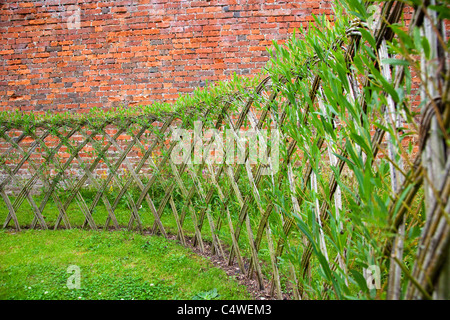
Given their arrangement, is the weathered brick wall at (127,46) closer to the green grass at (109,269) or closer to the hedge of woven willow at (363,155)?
the hedge of woven willow at (363,155)

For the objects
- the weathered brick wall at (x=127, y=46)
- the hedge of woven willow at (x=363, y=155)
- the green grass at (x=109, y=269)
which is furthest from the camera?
the weathered brick wall at (x=127, y=46)

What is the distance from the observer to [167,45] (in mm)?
4918

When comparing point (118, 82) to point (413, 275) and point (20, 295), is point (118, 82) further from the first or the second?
point (413, 275)

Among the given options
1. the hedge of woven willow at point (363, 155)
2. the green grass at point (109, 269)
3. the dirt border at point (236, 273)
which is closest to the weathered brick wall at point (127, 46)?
the hedge of woven willow at point (363, 155)

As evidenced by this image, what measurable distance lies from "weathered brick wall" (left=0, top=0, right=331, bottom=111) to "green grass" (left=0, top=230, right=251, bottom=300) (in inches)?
106

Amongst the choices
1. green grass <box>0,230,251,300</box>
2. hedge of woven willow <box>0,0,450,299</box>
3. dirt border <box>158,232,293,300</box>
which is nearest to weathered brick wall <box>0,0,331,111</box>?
hedge of woven willow <box>0,0,450,299</box>

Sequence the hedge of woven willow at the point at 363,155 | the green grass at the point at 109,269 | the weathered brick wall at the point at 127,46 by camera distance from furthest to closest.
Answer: the weathered brick wall at the point at 127,46
the green grass at the point at 109,269
the hedge of woven willow at the point at 363,155

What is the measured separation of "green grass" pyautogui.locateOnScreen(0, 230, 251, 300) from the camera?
1.98m

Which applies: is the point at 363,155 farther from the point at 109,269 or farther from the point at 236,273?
the point at 109,269

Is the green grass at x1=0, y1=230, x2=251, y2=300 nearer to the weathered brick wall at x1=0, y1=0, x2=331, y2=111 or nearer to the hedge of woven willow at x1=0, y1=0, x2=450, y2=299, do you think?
the hedge of woven willow at x1=0, y1=0, x2=450, y2=299

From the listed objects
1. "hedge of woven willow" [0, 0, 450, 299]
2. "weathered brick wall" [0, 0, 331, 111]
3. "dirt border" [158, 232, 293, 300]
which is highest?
"weathered brick wall" [0, 0, 331, 111]

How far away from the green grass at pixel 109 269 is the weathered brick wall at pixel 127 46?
2693 millimetres

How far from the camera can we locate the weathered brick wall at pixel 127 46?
15.9 ft

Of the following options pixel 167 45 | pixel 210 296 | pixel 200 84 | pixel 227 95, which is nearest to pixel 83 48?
pixel 167 45
